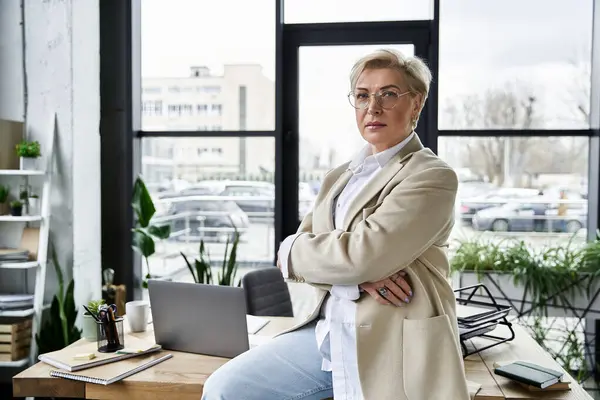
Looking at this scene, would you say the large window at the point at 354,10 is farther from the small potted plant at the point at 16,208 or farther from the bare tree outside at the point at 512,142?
the small potted plant at the point at 16,208

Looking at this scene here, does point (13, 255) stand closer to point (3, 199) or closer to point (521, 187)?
point (3, 199)

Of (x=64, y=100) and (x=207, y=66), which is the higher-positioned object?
(x=207, y=66)

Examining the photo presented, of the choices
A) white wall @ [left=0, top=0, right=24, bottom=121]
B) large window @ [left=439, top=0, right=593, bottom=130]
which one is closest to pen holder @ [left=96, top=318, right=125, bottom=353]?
white wall @ [left=0, top=0, right=24, bottom=121]

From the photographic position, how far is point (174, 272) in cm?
429

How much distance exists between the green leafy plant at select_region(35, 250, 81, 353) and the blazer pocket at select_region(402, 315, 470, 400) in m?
2.86

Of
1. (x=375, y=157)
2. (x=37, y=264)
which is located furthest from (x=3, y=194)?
(x=375, y=157)

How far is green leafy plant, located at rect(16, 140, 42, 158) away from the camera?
3.73 m

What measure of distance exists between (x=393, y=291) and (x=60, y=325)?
2.93 metres

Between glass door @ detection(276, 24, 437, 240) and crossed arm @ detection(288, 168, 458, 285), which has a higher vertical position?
glass door @ detection(276, 24, 437, 240)

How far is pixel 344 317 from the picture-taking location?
5.70 feet

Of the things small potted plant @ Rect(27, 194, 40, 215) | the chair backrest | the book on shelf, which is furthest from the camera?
small potted plant @ Rect(27, 194, 40, 215)

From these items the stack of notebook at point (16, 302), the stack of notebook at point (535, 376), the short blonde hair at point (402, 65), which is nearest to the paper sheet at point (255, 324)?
the stack of notebook at point (535, 376)

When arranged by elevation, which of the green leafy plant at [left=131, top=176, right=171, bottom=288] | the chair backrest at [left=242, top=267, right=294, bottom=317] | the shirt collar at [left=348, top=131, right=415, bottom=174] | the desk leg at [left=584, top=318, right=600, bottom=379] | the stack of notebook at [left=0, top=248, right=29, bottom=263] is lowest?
the desk leg at [left=584, top=318, right=600, bottom=379]

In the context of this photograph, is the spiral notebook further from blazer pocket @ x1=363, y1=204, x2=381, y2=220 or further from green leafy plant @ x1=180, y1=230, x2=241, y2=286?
green leafy plant @ x1=180, y1=230, x2=241, y2=286
